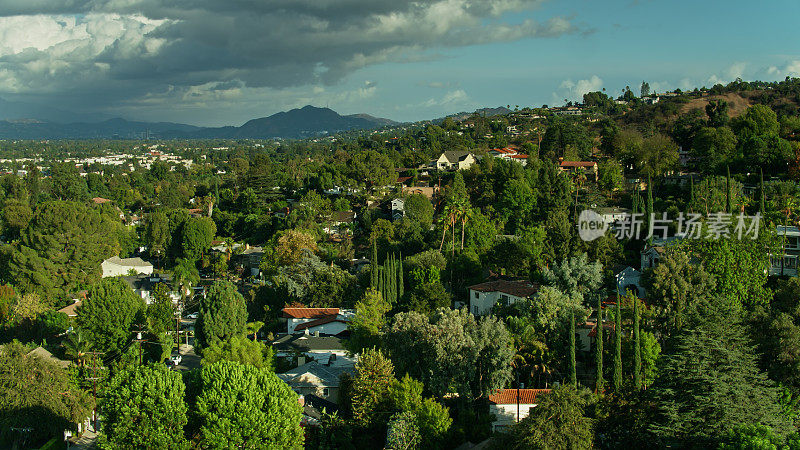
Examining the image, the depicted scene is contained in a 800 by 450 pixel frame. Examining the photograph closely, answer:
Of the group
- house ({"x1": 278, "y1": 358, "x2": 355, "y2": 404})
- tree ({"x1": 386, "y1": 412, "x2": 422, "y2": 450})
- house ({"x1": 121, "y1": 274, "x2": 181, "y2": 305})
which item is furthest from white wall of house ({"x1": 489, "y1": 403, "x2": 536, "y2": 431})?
house ({"x1": 121, "y1": 274, "x2": 181, "y2": 305})

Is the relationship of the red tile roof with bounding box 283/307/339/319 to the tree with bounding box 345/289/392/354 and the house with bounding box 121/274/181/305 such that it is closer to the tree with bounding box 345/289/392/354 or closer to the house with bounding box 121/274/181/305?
the tree with bounding box 345/289/392/354

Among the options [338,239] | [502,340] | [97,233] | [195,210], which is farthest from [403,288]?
[195,210]

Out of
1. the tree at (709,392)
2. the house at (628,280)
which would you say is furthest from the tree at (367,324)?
the house at (628,280)

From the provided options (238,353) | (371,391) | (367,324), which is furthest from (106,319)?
(371,391)

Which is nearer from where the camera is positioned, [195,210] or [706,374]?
[706,374]

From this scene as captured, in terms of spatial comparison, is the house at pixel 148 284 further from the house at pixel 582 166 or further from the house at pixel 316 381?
the house at pixel 582 166

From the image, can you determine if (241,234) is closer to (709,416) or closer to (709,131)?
(709,131)
